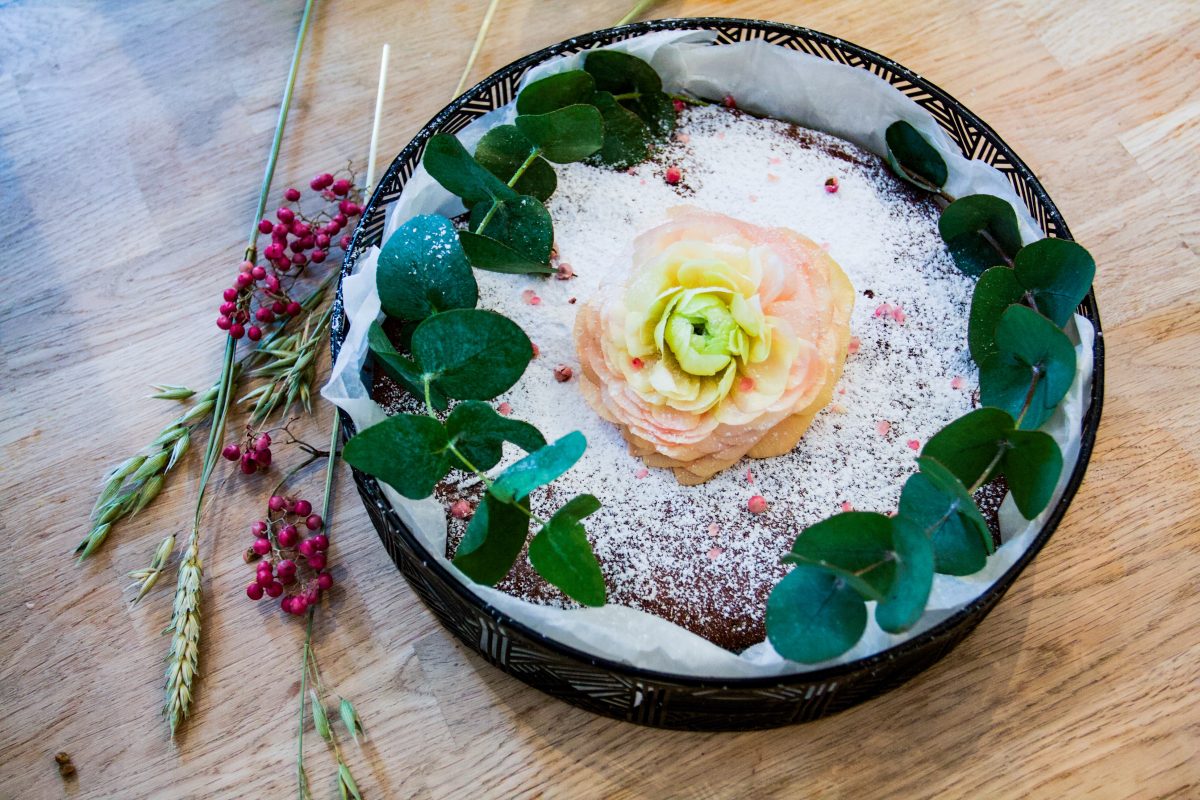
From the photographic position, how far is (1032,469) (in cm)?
105

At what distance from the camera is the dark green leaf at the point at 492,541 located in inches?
40.1

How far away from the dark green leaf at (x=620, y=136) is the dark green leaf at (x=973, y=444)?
0.49 m

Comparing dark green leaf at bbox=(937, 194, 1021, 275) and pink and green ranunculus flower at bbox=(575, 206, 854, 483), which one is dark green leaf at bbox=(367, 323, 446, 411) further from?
dark green leaf at bbox=(937, 194, 1021, 275)

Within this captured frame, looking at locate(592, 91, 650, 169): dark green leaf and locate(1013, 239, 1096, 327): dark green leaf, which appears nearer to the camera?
locate(1013, 239, 1096, 327): dark green leaf

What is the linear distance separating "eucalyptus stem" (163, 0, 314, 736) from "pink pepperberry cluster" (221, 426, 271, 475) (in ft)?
0.12

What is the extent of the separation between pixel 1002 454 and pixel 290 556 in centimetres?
77

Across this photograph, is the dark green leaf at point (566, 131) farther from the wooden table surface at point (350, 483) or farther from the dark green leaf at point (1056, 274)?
the dark green leaf at point (1056, 274)

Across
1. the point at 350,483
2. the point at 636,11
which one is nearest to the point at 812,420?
the point at 350,483

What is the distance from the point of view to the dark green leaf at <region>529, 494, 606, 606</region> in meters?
1.03

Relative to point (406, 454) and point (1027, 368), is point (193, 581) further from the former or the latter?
point (1027, 368)

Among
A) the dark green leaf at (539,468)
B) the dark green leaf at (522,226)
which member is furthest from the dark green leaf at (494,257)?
the dark green leaf at (539,468)

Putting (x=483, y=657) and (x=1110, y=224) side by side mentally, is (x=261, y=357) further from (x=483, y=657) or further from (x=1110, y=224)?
(x=1110, y=224)

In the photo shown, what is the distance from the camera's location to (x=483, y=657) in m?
1.21

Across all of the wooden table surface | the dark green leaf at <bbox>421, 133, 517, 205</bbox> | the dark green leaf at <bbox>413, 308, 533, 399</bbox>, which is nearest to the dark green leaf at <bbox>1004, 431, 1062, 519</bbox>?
the wooden table surface
